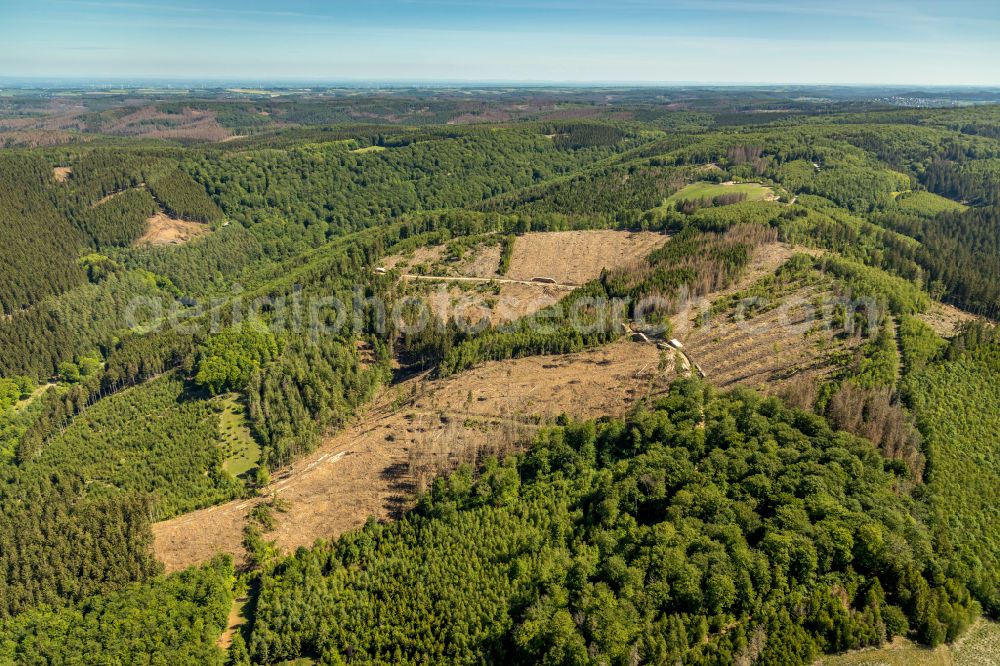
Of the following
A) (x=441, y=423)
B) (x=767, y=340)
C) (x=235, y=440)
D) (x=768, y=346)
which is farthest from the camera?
(x=767, y=340)

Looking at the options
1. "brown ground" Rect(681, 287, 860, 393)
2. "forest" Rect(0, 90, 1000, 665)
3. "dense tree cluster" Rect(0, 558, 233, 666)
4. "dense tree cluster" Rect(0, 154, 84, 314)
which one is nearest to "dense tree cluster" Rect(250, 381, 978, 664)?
"forest" Rect(0, 90, 1000, 665)

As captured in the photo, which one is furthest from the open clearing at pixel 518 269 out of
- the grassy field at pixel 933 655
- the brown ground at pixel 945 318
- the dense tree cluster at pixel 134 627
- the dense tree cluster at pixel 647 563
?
the grassy field at pixel 933 655

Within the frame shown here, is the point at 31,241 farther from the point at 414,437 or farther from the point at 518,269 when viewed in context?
the point at 414,437

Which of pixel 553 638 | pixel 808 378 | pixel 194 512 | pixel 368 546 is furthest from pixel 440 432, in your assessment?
pixel 808 378

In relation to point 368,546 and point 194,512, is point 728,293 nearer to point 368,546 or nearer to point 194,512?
point 368,546

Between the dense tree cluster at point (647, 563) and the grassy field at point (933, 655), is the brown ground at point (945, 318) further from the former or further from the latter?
the grassy field at point (933, 655)

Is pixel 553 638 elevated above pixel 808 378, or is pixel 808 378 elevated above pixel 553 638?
pixel 808 378

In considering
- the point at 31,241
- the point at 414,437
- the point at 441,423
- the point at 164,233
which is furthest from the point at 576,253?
the point at 31,241
